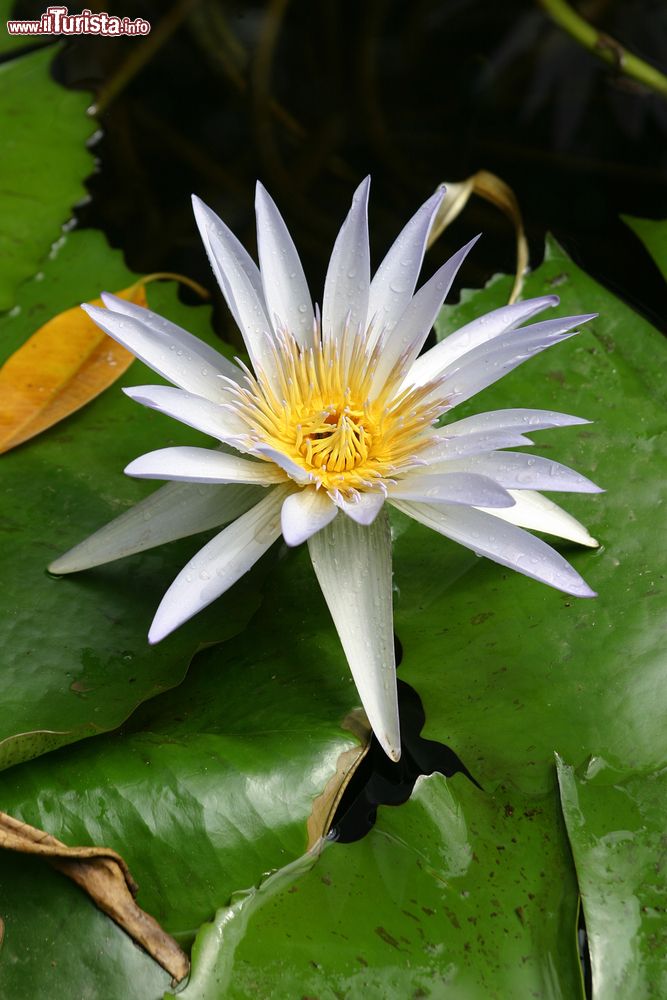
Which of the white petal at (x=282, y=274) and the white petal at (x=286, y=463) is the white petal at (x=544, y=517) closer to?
the white petal at (x=286, y=463)

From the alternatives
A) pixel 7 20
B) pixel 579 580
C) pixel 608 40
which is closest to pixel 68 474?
pixel 579 580

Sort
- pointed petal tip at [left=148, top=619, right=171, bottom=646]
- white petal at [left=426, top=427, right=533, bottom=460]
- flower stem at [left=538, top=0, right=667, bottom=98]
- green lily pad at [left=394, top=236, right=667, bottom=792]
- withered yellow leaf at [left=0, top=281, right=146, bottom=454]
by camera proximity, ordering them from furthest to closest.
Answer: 1. flower stem at [left=538, top=0, right=667, bottom=98]
2. withered yellow leaf at [left=0, top=281, right=146, bottom=454]
3. green lily pad at [left=394, top=236, right=667, bottom=792]
4. white petal at [left=426, top=427, right=533, bottom=460]
5. pointed petal tip at [left=148, top=619, right=171, bottom=646]

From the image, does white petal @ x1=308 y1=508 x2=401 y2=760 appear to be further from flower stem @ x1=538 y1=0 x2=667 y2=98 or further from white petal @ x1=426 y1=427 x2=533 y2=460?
flower stem @ x1=538 y1=0 x2=667 y2=98

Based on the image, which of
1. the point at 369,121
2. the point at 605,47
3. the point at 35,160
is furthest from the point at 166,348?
the point at 605,47

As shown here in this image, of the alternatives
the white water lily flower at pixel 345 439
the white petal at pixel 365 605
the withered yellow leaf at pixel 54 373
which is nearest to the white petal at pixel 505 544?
the white water lily flower at pixel 345 439

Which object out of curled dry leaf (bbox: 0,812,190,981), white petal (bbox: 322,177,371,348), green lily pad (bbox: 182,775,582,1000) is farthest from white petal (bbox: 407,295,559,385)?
curled dry leaf (bbox: 0,812,190,981)

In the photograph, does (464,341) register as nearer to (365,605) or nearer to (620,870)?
(365,605)

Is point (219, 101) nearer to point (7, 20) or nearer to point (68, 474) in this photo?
point (7, 20)
